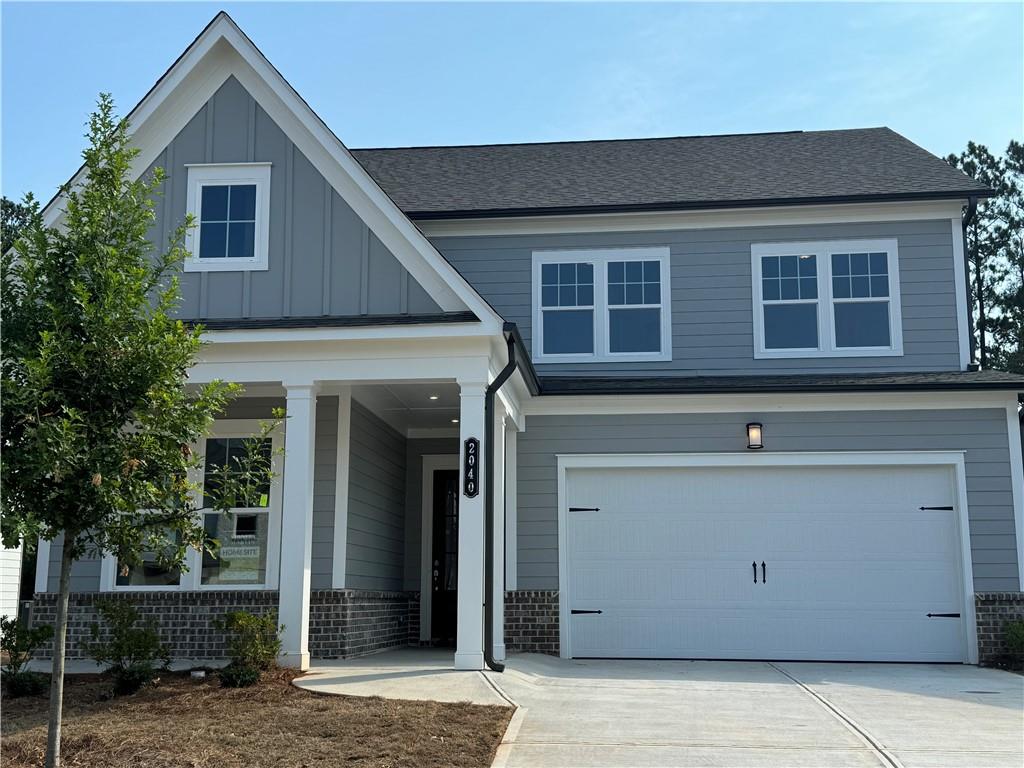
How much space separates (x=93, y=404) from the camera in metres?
6.79

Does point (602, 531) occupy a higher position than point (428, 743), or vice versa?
point (602, 531)

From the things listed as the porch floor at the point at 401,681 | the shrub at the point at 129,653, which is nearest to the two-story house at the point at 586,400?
the porch floor at the point at 401,681

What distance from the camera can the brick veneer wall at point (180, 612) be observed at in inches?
461

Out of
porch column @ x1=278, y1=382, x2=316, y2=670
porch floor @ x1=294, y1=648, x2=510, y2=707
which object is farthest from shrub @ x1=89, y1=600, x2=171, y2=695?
porch floor @ x1=294, y1=648, x2=510, y2=707

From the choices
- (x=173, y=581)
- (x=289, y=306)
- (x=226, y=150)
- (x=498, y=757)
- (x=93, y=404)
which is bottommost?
(x=498, y=757)

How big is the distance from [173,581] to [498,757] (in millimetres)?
6331

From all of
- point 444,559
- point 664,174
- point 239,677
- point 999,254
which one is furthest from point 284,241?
point 999,254

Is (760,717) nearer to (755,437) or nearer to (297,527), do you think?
(297,527)

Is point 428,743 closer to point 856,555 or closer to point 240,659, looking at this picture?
point 240,659

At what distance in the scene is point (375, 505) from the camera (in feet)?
44.9

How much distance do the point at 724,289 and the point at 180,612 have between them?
8019 mm

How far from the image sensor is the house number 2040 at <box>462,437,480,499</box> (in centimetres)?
1037

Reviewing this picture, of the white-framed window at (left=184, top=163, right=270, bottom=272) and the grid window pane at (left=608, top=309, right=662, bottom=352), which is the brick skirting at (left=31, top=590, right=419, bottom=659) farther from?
the grid window pane at (left=608, top=309, right=662, bottom=352)

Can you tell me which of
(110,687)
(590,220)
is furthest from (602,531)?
(110,687)
